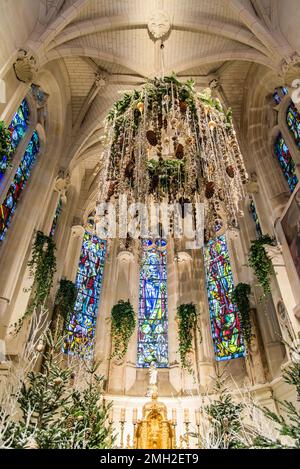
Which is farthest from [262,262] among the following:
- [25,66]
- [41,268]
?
[25,66]

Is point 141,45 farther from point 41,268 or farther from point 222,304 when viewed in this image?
point 222,304

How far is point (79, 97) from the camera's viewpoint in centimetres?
1228

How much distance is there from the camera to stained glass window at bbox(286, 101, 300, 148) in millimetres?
9430

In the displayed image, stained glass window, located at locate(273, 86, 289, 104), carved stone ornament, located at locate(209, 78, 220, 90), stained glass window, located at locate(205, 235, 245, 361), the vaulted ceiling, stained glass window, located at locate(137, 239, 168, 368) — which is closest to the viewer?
the vaulted ceiling

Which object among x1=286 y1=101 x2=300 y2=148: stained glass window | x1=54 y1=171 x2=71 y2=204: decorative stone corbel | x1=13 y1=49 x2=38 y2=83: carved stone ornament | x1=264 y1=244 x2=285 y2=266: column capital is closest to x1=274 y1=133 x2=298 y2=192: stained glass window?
x1=286 y1=101 x2=300 y2=148: stained glass window

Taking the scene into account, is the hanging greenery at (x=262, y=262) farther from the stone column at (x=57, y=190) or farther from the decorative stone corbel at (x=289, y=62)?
the stone column at (x=57, y=190)

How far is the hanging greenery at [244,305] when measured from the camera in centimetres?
923

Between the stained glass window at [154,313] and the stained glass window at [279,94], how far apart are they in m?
6.32

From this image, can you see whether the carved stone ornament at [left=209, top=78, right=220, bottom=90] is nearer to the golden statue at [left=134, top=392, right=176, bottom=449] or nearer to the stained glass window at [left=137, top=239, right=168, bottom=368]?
the stained glass window at [left=137, top=239, right=168, bottom=368]

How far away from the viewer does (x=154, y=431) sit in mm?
8125

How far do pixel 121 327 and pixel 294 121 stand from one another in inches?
335

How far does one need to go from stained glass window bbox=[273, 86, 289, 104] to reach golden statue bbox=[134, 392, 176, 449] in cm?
1038

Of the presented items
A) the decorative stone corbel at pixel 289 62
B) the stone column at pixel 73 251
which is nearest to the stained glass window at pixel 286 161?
the decorative stone corbel at pixel 289 62

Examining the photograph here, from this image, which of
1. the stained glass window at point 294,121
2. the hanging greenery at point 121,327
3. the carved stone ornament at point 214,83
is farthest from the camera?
the carved stone ornament at point 214,83
